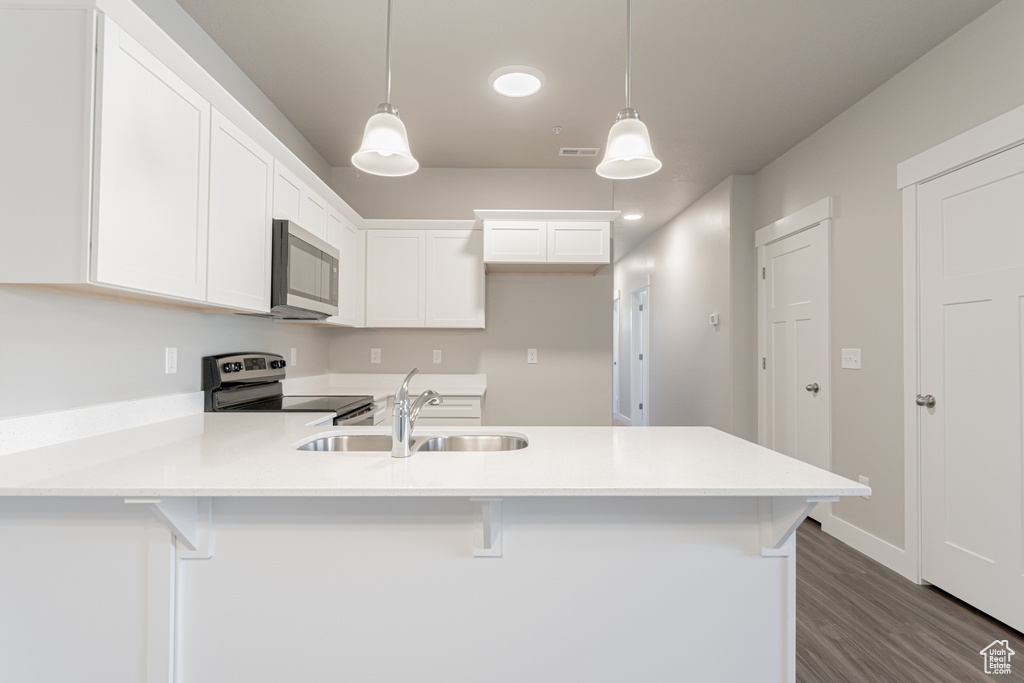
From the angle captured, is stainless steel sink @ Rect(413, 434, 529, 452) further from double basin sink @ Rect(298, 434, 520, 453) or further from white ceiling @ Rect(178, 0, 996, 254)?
white ceiling @ Rect(178, 0, 996, 254)

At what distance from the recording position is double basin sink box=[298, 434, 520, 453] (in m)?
1.77

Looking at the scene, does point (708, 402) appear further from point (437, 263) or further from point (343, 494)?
point (343, 494)

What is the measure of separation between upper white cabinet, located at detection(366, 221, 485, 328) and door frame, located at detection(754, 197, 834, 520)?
2276mm

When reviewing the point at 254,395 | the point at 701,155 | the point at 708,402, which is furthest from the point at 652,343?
the point at 254,395

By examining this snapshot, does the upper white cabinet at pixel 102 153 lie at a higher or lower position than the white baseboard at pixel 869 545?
higher

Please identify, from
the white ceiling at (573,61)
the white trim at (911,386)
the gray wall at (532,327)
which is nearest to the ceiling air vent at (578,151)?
the white ceiling at (573,61)

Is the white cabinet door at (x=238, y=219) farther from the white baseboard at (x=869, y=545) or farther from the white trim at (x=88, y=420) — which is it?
the white baseboard at (x=869, y=545)

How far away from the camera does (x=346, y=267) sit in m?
3.36

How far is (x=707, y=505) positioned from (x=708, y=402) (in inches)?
147

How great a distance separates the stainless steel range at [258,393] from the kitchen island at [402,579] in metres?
0.92

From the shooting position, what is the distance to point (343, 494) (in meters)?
1.13

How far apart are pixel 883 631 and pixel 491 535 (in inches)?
76.0

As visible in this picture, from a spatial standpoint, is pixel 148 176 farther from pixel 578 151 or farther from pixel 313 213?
pixel 578 151

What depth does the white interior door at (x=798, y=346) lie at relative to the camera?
3371 millimetres
